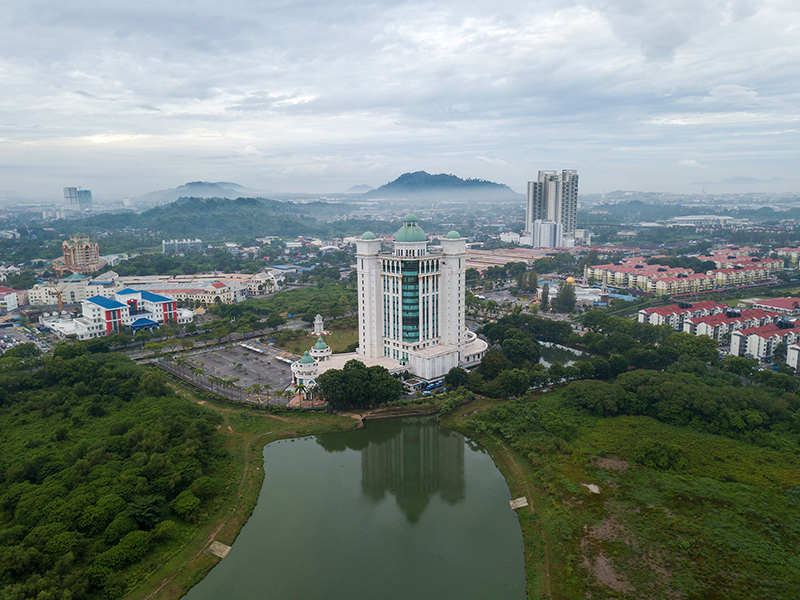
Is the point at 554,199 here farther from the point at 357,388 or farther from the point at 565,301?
the point at 357,388

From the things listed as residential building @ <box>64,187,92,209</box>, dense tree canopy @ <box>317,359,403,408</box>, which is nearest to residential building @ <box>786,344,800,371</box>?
dense tree canopy @ <box>317,359,403,408</box>

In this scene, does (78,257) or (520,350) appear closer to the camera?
(520,350)

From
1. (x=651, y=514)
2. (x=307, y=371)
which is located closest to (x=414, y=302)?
(x=307, y=371)

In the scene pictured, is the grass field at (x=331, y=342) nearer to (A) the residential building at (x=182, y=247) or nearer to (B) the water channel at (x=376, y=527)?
(B) the water channel at (x=376, y=527)

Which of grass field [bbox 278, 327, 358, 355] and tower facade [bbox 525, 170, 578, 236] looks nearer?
grass field [bbox 278, 327, 358, 355]

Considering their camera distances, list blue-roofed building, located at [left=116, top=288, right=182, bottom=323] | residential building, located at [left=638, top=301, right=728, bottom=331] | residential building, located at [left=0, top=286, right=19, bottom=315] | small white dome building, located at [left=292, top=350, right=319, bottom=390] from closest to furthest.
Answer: small white dome building, located at [left=292, top=350, right=319, bottom=390] < residential building, located at [left=638, top=301, right=728, bottom=331] < blue-roofed building, located at [left=116, top=288, right=182, bottom=323] < residential building, located at [left=0, top=286, right=19, bottom=315]

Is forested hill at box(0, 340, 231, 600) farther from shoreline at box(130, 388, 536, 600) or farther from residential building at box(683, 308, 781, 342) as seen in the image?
residential building at box(683, 308, 781, 342)
